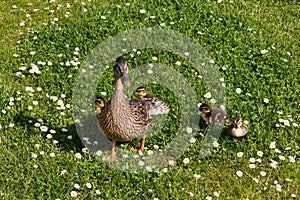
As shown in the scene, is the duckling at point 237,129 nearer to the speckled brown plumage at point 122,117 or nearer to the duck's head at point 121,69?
the speckled brown plumage at point 122,117

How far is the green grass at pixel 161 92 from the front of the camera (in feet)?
21.6

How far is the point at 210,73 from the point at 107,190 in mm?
3087

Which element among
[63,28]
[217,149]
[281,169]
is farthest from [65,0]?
[281,169]

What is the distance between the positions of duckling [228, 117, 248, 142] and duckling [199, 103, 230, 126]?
0.73 feet

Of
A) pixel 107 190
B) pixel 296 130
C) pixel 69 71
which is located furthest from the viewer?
pixel 69 71

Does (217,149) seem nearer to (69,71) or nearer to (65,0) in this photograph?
(69,71)

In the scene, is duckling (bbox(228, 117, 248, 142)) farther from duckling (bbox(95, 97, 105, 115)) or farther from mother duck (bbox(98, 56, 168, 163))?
duckling (bbox(95, 97, 105, 115))

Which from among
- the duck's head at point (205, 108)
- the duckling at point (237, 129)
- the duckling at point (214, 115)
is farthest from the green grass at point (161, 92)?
the duck's head at point (205, 108)

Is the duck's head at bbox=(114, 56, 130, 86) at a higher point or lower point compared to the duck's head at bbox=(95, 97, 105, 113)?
higher

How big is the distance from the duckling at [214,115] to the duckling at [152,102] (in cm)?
54

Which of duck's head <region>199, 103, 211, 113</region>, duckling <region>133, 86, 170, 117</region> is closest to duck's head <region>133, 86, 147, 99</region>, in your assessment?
duckling <region>133, 86, 170, 117</region>

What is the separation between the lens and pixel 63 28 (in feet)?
→ 30.7

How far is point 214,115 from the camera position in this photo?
7.46 metres

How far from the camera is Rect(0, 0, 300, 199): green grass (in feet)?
21.6
